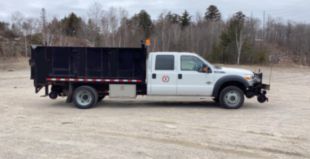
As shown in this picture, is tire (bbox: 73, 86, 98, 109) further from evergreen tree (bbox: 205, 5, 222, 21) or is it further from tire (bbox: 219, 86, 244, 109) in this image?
evergreen tree (bbox: 205, 5, 222, 21)

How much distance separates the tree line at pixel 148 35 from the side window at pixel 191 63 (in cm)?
4079

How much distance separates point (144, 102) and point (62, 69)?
3290 millimetres

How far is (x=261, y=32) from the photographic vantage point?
69.1 m

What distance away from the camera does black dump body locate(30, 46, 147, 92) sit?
10219mm

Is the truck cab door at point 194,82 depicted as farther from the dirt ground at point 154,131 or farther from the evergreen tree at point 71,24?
the evergreen tree at point 71,24

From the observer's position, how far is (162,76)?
33.6 feet

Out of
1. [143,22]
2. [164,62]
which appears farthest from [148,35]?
[164,62]

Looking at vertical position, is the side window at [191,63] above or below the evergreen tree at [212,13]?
below

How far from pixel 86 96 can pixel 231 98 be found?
4935 mm

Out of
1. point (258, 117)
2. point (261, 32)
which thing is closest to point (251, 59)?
point (261, 32)

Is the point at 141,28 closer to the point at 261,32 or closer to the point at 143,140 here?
the point at 261,32

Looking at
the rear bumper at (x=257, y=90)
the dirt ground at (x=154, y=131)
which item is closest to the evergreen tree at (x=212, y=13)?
the dirt ground at (x=154, y=131)

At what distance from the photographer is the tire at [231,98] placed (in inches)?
402

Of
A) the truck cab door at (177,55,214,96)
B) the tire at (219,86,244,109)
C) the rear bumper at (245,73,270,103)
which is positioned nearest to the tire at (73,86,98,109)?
the truck cab door at (177,55,214,96)
